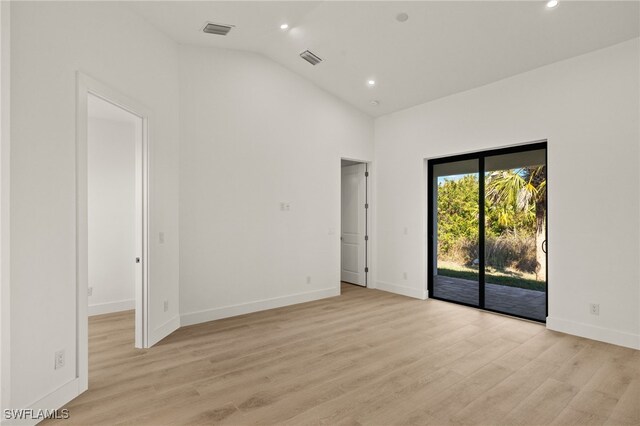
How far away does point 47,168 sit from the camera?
2346 mm

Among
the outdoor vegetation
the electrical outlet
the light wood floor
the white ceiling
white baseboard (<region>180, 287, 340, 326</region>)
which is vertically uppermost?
the white ceiling

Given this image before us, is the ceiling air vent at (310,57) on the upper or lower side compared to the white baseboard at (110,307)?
upper

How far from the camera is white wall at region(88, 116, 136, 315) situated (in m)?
4.80

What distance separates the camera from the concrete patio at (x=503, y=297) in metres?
4.69

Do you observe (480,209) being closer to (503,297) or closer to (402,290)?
(503,297)

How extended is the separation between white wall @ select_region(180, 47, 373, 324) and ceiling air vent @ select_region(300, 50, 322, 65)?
51cm

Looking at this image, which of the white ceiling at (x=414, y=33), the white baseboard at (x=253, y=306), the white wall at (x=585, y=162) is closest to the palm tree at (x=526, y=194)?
the white wall at (x=585, y=162)

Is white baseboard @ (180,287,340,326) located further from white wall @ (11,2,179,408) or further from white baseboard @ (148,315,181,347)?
white wall @ (11,2,179,408)

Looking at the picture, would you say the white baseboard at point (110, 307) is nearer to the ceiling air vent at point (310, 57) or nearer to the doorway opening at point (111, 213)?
the doorway opening at point (111, 213)

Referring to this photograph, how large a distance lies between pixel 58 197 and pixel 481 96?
205 inches

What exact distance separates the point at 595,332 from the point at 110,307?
6280mm

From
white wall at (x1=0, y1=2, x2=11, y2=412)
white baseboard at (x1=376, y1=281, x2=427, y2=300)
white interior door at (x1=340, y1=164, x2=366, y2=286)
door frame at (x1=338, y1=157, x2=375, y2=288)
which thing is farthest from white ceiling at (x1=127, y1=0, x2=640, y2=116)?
white baseboard at (x1=376, y1=281, x2=427, y2=300)

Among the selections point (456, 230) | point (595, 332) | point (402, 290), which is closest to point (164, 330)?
point (402, 290)

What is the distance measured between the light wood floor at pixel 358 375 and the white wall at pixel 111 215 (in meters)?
0.62
